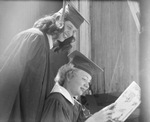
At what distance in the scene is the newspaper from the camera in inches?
35.3

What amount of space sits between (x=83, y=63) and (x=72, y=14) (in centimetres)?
17

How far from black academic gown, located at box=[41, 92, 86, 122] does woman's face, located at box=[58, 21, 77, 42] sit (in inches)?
7.1

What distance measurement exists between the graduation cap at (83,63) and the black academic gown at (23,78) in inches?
6.1

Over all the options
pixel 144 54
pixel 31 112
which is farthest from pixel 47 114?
pixel 144 54

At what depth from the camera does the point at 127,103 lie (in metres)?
0.91

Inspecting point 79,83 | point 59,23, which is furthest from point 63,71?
point 59,23

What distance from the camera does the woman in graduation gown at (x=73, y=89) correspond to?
0.89m

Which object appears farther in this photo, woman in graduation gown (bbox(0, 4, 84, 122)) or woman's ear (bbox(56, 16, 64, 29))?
woman's ear (bbox(56, 16, 64, 29))

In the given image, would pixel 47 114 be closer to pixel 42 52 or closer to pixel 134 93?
pixel 42 52

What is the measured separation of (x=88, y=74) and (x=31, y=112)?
26cm

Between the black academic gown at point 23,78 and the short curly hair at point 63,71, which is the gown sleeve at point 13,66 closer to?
the black academic gown at point 23,78

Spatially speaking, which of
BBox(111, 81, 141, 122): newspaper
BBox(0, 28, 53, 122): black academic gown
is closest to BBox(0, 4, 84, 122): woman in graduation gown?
BBox(0, 28, 53, 122): black academic gown

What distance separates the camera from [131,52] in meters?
0.92

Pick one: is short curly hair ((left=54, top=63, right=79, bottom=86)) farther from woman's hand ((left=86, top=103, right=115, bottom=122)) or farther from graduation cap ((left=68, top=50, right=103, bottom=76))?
woman's hand ((left=86, top=103, right=115, bottom=122))
